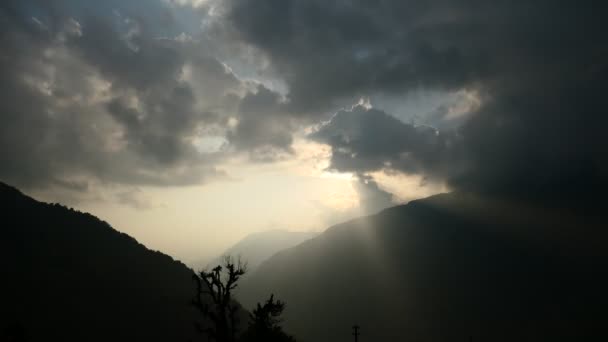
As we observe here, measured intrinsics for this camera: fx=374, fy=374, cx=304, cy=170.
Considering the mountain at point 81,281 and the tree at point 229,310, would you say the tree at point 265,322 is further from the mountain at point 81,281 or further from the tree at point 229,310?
the mountain at point 81,281

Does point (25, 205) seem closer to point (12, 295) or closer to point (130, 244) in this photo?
point (130, 244)

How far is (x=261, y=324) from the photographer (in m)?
22.4

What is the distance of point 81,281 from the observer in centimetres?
10656

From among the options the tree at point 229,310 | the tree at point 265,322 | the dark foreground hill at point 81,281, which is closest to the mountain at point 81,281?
the dark foreground hill at point 81,281

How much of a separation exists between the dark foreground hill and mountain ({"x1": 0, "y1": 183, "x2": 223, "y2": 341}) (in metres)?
0.20

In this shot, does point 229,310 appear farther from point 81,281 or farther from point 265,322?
point 81,281

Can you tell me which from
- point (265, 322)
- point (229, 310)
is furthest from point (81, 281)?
point (229, 310)

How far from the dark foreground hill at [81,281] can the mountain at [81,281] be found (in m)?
0.20

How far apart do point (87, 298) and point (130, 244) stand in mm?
45014

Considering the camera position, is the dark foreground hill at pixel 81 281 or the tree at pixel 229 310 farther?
the dark foreground hill at pixel 81 281

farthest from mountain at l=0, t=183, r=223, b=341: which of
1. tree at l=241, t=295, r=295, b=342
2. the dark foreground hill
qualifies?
tree at l=241, t=295, r=295, b=342

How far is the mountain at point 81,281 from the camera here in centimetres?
8731

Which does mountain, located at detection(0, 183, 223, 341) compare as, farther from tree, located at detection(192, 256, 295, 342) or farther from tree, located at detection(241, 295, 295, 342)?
tree, located at detection(192, 256, 295, 342)

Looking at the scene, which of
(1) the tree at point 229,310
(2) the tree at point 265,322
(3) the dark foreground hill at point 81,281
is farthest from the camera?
(3) the dark foreground hill at point 81,281
